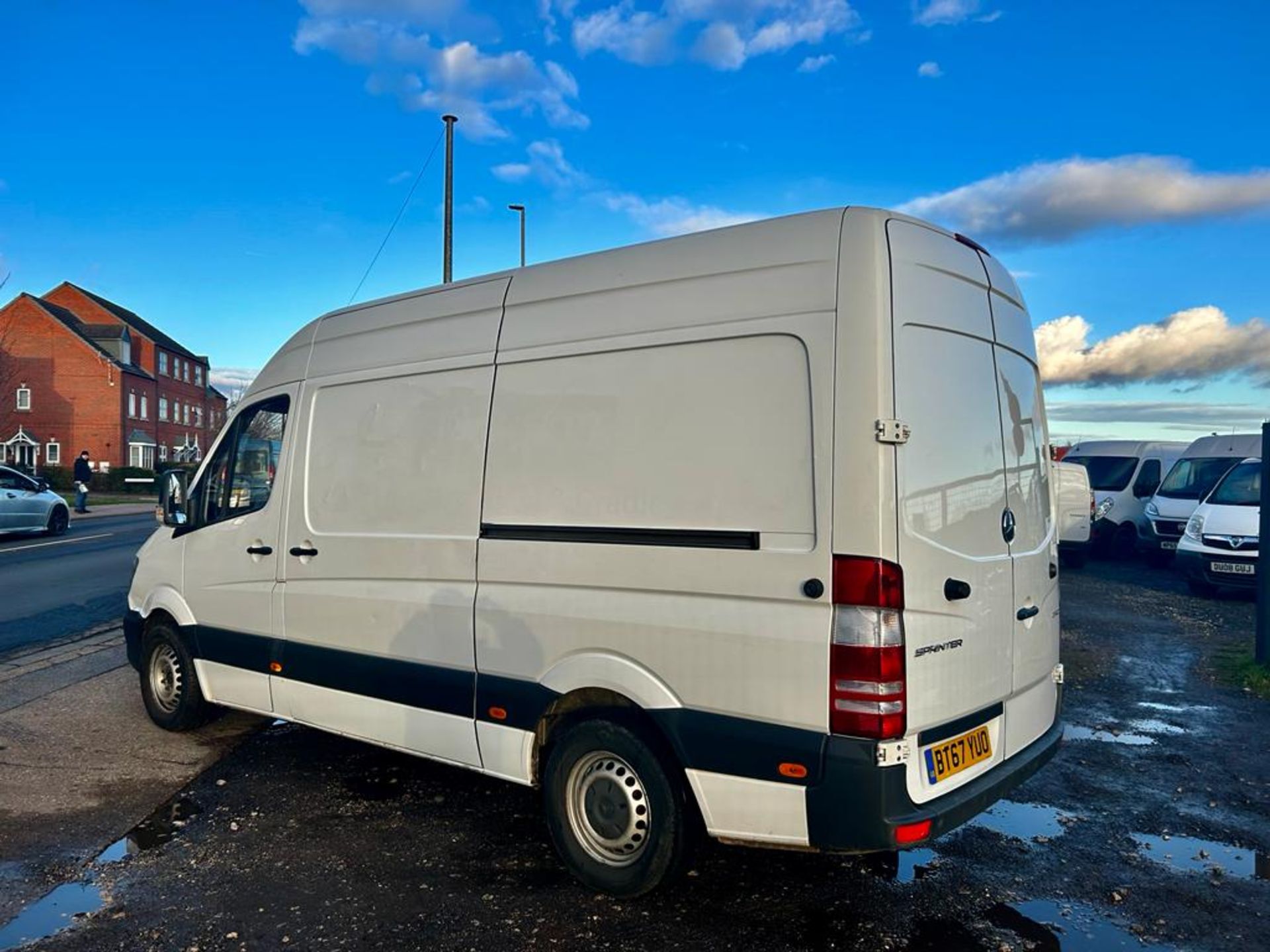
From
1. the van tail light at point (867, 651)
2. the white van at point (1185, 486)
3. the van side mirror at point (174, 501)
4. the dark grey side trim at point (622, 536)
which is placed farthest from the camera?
the white van at point (1185, 486)

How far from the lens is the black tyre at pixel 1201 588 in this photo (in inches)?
492

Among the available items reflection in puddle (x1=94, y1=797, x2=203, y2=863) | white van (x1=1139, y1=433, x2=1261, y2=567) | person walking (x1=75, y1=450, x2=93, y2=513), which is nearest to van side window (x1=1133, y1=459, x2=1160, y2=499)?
white van (x1=1139, y1=433, x2=1261, y2=567)

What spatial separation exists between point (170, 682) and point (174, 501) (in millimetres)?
1237

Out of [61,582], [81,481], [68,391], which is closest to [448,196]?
[61,582]

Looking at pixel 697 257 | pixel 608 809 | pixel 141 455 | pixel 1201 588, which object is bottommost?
pixel 1201 588

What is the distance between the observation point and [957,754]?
3.49 metres

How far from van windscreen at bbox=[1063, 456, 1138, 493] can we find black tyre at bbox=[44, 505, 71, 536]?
21.0 metres

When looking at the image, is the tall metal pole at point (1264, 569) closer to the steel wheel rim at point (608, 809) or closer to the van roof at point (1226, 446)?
the steel wheel rim at point (608, 809)

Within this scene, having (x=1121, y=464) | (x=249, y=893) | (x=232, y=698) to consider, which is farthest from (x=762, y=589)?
(x=1121, y=464)

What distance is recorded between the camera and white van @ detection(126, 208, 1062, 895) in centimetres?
321

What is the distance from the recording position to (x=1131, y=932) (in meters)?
3.57

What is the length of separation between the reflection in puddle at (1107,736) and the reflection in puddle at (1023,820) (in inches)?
58.1

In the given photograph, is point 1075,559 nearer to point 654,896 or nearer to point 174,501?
point 654,896

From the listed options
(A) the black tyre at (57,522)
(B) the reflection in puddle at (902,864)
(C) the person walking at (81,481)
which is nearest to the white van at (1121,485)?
(B) the reflection in puddle at (902,864)
